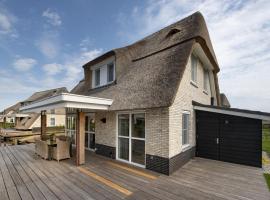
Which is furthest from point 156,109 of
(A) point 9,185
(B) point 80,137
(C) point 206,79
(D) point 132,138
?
(C) point 206,79

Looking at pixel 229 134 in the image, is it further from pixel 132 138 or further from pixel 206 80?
pixel 206 80

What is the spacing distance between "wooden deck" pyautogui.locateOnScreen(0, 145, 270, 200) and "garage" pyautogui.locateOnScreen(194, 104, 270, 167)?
0.61 m

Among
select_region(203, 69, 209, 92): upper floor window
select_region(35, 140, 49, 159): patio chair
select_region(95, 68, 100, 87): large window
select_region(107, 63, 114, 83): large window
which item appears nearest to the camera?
select_region(35, 140, 49, 159): patio chair

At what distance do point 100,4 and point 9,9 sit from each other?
5474 mm

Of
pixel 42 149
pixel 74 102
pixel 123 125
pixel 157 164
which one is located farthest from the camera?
pixel 42 149

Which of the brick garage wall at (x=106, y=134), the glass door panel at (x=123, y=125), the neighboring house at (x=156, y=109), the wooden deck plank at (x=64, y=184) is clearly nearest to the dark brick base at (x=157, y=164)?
the neighboring house at (x=156, y=109)

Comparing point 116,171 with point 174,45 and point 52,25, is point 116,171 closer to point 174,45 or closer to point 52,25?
point 174,45

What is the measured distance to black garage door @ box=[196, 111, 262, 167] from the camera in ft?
22.5

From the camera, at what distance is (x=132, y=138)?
7133 mm

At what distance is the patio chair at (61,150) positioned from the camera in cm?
766

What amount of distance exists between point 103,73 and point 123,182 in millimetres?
6863

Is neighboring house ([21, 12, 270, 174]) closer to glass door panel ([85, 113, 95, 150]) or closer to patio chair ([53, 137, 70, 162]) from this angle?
glass door panel ([85, 113, 95, 150])

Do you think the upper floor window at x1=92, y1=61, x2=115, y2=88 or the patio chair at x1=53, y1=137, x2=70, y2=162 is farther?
the upper floor window at x1=92, y1=61, x2=115, y2=88

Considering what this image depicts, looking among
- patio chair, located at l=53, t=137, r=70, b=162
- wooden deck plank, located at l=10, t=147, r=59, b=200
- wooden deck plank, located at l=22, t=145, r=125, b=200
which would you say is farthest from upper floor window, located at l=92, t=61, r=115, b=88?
wooden deck plank, located at l=10, t=147, r=59, b=200
